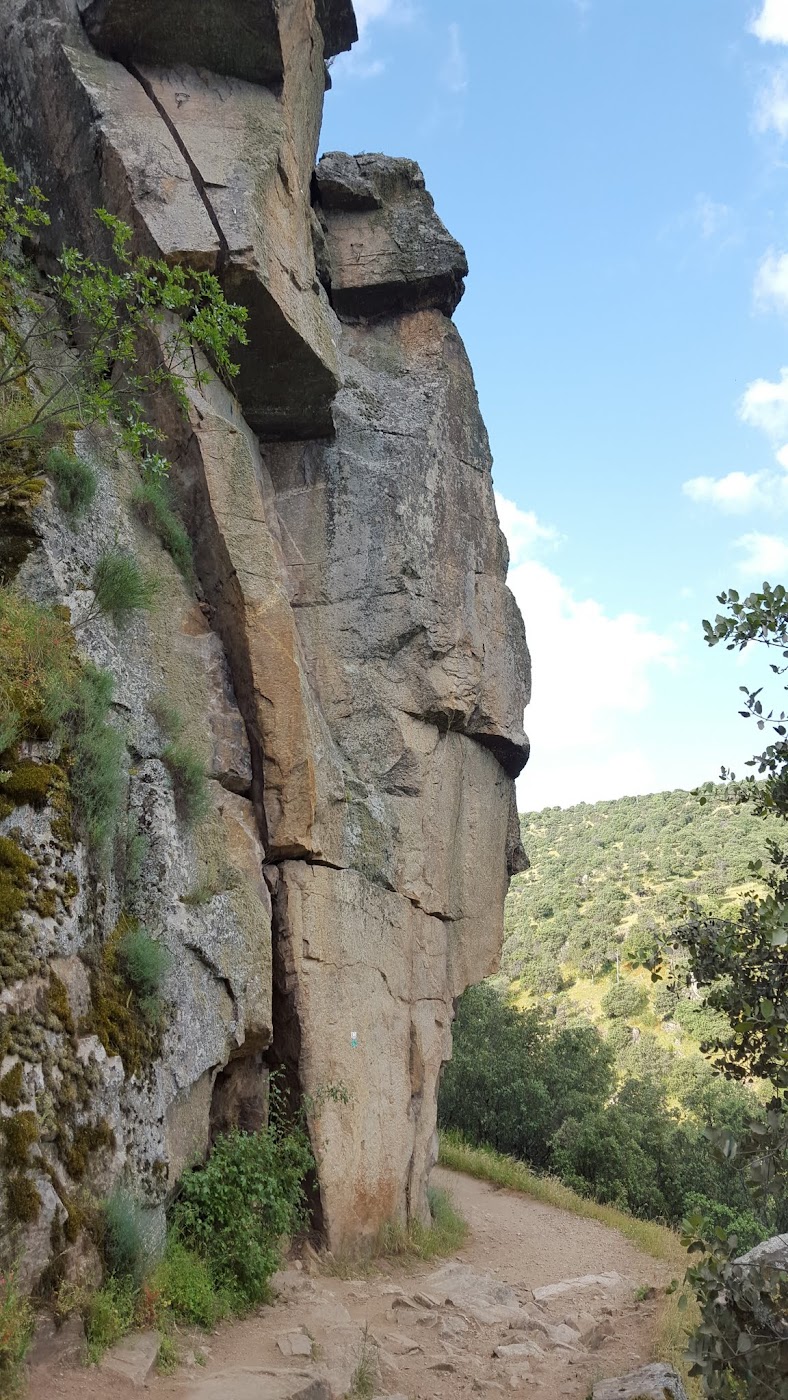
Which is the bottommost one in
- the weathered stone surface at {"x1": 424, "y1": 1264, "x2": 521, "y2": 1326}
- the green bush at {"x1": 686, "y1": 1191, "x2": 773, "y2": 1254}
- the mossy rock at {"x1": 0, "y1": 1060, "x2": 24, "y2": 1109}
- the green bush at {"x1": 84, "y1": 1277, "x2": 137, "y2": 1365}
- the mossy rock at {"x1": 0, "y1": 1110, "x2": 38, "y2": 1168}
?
the green bush at {"x1": 686, "y1": 1191, "x2": 773, "y2": 1254}

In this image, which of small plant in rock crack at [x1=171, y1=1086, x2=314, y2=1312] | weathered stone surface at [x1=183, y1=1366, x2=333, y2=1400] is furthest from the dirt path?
small plant in rock crack at [x1=171, y1=1086, x2=314, y2=1312]

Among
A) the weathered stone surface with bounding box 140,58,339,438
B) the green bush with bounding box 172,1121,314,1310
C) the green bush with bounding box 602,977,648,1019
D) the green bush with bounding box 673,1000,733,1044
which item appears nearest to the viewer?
the green bush with bounding box 172,1121,314,1310

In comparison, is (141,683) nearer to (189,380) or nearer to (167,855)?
(167,855)

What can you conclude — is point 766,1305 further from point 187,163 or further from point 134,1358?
point 187,163

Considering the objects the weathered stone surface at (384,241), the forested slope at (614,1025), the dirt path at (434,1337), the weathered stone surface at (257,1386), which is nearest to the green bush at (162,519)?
the weathered stone surface at (384,241)

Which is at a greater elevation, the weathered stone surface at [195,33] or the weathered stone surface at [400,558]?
the weathered stone surface at [195,33]

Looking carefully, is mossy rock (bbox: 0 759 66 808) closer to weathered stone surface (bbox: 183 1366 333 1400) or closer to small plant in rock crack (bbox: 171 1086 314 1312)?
small plant in rock crack (bbox: 171 1086 314 1312)

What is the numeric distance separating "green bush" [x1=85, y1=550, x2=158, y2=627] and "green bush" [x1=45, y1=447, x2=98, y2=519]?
17.3 inches

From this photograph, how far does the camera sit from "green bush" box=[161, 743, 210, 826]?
764 centimetres

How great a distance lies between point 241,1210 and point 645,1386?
281cm

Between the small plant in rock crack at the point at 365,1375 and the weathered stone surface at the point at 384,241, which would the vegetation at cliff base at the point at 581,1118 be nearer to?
the small plant in rock crack at the point at 365,1375

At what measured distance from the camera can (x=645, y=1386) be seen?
5.62 metres

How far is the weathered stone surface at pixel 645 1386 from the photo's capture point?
5.49 metres

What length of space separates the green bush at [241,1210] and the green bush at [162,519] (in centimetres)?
487
